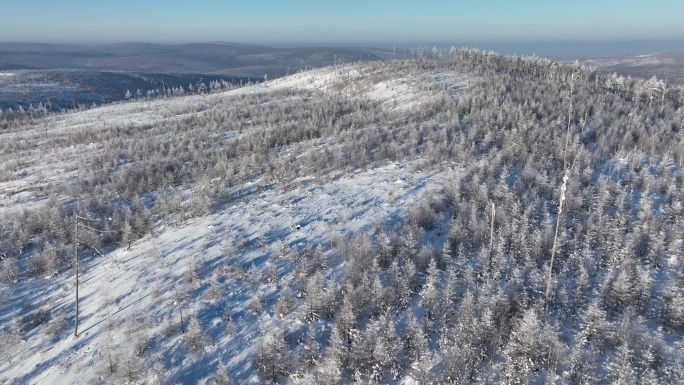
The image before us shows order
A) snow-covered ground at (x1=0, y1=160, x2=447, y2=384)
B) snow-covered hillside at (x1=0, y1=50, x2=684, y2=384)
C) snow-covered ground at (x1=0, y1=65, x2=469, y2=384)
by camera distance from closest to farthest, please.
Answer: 1. snow-covered hillside at (x1=0, y1=50, x2=684, y2=384)
2. snow-covered ground at (x1=0, y1=65, x2=469, y2=384)
3. snow-covered ground at (x1=0, y1=160, x2=447, y2=384)

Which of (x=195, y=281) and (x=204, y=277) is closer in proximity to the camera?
(x=195, y=281)

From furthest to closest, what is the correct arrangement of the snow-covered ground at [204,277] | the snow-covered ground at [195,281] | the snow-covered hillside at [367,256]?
the snow-covered ground at [204,277] → the snow-covered ground at [195,281] → the snow-covered hillside at [367,256]

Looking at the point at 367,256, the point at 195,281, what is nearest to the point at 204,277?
the point at 195,281

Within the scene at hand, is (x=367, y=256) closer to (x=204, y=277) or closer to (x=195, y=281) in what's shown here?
(x=204, y=277)

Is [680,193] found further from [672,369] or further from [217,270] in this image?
[217,270]

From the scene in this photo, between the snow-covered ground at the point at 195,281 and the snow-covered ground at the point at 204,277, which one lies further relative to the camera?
the snow-covered ground at the point at 204,277

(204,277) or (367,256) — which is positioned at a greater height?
(367,256)

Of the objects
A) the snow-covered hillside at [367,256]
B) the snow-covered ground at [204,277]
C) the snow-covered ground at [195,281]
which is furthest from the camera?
the snow-covered ground at [204,277]

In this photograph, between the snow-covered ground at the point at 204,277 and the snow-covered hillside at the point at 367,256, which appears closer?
the snow-covered hillside at the point at 367,256
